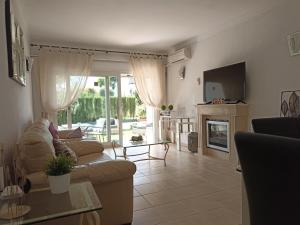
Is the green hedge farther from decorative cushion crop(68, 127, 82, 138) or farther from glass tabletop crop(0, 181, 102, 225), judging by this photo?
glass tabletop crop(0, 181, 102, 225)

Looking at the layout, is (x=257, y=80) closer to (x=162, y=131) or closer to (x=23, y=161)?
(x=162, y=131)

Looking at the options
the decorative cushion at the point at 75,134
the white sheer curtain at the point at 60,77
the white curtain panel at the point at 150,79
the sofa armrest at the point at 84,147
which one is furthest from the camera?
the white curtain panel at the point at 150,79

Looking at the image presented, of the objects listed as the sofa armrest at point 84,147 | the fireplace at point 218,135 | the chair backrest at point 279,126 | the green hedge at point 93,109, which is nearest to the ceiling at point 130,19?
the green hedge at point 93,109

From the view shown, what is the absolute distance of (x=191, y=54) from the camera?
218 inches

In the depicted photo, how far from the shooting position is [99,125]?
611 cm

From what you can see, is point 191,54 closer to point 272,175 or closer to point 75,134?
point 75,134

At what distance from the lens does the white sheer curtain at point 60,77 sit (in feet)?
17.1

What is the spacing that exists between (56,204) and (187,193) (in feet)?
6.53

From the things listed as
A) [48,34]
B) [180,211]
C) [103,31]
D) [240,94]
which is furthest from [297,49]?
[48,34]

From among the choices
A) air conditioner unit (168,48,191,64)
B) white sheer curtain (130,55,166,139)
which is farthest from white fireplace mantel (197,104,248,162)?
white sheer curtain (130,55,166,139)

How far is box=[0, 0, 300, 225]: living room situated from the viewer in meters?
2.45

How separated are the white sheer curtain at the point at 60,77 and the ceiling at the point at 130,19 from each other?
0.33 meters

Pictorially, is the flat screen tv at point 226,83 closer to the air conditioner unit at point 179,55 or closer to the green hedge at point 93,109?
the air conditioner unit at point 179,55

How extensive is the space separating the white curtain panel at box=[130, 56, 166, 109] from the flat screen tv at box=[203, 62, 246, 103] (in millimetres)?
1694
